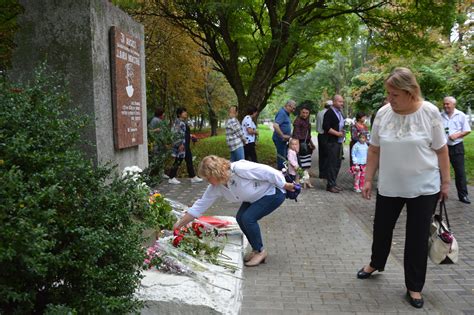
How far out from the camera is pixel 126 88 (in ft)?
15.8

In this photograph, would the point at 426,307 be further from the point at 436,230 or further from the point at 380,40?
the point at 380,40

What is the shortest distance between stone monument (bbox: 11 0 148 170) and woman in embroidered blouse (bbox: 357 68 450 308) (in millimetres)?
2524

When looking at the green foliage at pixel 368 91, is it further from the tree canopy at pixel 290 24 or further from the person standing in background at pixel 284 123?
the person standing in background at pixel 284 123

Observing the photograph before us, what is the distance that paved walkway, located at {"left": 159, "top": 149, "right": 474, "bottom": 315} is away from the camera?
3.98 meters

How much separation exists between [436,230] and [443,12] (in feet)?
34.6

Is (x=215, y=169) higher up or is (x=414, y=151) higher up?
(x=414, y=151)

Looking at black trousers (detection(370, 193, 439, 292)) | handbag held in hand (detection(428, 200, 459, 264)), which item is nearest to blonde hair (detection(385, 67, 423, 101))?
black trousers (detection(370, 193, 439, 292))

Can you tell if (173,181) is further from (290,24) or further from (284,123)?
(290,24)

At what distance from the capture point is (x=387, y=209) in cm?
422

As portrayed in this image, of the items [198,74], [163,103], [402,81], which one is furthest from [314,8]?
[163,103]

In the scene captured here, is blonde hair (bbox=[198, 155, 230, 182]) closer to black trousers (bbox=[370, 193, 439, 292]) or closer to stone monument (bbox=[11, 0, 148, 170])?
stone monument (bbox=[11, 0, 148, 170])

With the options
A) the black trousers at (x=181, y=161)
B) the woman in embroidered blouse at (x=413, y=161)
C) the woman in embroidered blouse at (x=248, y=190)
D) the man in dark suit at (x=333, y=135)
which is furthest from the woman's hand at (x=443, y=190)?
the black trousers at (x=181, y=161)

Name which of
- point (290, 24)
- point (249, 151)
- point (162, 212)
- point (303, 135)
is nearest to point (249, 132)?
point (249, 151)

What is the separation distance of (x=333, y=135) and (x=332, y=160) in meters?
0.53
